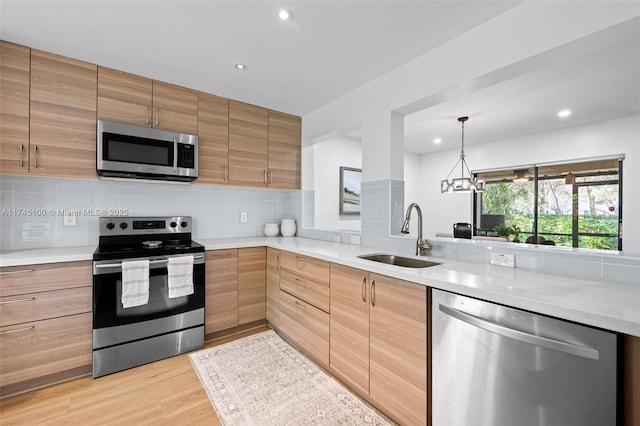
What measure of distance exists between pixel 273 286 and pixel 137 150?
67.9 inches

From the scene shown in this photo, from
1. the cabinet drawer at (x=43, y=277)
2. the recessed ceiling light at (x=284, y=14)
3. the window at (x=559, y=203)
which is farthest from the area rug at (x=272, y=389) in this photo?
the window at (x=559, y=203)

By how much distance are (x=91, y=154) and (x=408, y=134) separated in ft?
13.8

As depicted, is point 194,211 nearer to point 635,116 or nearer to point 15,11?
point 15,11

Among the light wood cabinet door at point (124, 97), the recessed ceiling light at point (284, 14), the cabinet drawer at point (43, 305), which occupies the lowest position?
the cabinet drawer at point (43, 305)

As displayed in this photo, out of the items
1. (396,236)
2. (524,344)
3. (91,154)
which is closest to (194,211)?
(91,154)

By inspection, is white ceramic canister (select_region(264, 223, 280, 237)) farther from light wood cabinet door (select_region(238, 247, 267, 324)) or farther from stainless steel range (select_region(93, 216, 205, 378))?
stainless steel range (select_region(93, 216, 205, 378))

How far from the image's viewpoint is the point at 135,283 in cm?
210

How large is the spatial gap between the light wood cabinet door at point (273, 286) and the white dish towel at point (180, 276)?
746 millimetres

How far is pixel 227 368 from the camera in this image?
6.91ft

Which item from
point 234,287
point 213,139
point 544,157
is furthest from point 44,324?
point 544,157

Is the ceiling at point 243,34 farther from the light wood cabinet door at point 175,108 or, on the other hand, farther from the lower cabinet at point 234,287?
the lower cabinet at point 234,287

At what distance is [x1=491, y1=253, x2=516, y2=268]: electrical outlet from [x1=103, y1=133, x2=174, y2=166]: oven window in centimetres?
266

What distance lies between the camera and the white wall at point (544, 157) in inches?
142

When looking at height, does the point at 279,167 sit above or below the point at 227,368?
above
